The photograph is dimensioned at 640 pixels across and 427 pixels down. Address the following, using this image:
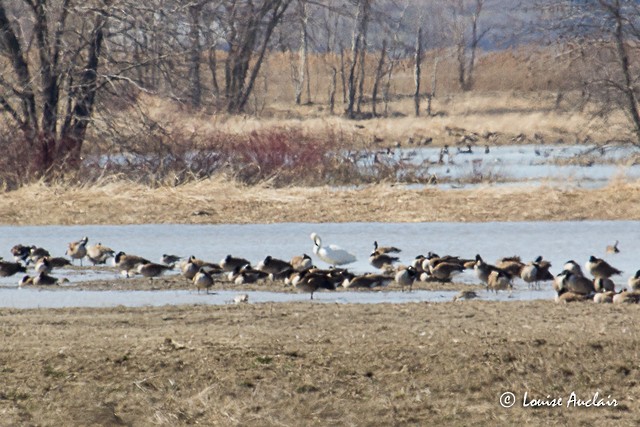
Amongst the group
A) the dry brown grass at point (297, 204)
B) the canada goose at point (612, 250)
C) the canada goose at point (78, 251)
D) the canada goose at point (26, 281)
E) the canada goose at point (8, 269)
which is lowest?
A: the canada goose at point (26, 281)

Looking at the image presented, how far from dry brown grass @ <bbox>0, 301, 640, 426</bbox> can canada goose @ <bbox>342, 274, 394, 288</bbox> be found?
4128 millimetres

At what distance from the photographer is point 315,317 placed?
32.3 feet

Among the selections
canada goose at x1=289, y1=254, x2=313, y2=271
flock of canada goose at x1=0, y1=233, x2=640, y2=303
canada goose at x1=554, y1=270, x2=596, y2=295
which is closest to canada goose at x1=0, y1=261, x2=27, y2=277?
flock of canada goose at x1=0, y1=233, x2=640, y2=303

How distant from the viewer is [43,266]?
47.0 ft

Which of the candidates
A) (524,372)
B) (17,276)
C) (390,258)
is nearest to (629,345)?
→ (524,372)

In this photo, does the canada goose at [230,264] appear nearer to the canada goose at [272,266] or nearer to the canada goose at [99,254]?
the canada goose at [272,266]

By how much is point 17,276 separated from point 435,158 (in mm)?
22587

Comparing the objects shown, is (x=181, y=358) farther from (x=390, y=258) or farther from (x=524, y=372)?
(x=390, y=258)

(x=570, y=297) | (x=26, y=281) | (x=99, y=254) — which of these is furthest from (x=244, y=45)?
(x=570, y=297)

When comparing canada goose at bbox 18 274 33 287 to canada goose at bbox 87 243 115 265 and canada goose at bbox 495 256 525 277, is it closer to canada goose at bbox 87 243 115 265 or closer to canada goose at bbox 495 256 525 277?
canada goose at bbox 87 243 115 265

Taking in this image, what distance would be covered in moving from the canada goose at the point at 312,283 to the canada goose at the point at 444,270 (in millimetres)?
1537

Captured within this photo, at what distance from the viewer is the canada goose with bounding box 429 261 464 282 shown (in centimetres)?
Result: 1360

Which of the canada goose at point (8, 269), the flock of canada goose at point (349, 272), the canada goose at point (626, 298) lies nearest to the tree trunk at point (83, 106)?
the flock of canada goose at point (349, 272)

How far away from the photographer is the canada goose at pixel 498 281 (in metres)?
12.9
